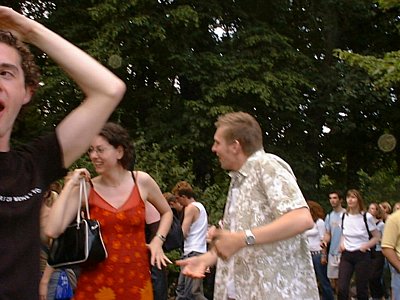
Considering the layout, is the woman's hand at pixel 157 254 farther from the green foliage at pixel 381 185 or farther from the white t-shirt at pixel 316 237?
the green foliage at pixel 381 185

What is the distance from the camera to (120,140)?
18.3 ft

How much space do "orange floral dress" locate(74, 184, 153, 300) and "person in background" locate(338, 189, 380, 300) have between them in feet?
25.9

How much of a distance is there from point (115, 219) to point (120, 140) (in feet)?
1.94

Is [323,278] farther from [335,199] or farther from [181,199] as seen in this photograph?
[181,199]

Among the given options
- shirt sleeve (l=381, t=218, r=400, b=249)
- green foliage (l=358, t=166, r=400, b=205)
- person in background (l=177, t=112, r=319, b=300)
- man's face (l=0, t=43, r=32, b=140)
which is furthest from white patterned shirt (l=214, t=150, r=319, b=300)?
green foliage (l=358, t=166, r=400, b=205)

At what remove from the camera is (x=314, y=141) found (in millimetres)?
24125

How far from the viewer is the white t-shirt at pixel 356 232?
12.9m

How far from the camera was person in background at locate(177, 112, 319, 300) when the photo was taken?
4.30 meters

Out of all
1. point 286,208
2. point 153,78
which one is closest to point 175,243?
point 286,208

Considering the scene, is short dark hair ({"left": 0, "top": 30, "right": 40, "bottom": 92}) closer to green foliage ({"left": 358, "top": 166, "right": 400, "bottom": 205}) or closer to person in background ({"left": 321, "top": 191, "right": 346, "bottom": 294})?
person in background ({"left": 321, "top": 191, "right": 346, "bottom": 294})

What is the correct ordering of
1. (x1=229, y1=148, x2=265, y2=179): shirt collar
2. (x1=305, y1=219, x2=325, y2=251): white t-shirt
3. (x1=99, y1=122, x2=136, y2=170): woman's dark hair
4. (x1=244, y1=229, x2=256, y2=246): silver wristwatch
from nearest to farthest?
(x1=244, y1=229, x2=256, y2=246): silver wristwatch < (x1=229, y1=148, x2=265, y2=179): shirt collar < (x1=99, y1=122, x2=136, y2=170): woman's dark hair < (x1=305, y1=219, x2=325, y2=251): white t-shirt

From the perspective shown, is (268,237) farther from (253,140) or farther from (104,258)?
(104,258)

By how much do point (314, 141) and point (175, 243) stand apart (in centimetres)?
1791

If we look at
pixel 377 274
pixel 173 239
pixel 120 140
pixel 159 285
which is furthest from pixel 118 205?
pixel 377 274
